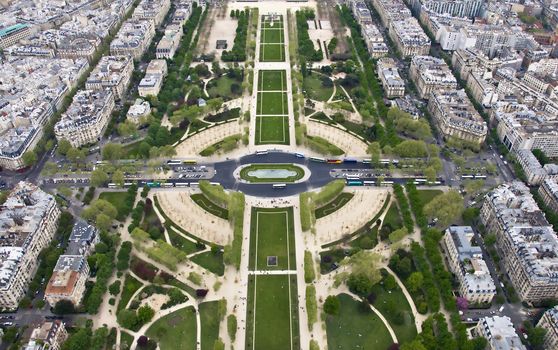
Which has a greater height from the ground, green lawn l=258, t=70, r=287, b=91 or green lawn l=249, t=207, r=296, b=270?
green lawn l=258, t=70, r=287, b=91

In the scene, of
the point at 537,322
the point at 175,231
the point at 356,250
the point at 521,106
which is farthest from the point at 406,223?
the point at 521,106

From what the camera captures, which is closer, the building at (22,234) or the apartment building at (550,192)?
the building at (22,234)

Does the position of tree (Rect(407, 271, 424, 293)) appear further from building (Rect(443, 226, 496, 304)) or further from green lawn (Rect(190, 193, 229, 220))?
green lawn (Rect(190, 193, 229, 220))

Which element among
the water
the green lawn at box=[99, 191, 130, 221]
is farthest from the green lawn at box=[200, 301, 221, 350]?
the water

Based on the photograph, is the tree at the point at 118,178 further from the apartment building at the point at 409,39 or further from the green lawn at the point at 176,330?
the apartment building at the point at 409,39

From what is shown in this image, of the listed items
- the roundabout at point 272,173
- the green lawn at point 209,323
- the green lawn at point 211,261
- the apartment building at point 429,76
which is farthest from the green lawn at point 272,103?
the green lawn at point 209,323
